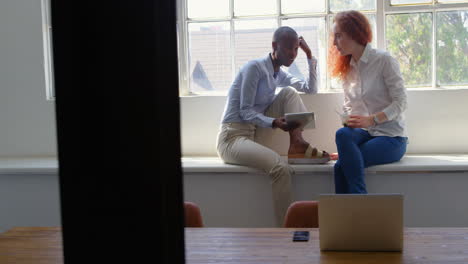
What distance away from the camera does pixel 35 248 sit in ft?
6.88

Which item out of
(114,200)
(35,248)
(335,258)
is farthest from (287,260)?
(114,200)

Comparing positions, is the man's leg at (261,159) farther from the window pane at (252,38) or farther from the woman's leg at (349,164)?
the window pane at (252,38)

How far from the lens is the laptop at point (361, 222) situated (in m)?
1.84

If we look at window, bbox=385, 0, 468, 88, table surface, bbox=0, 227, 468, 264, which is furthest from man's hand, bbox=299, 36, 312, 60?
table surface, bbox=0, 227, 468, 264

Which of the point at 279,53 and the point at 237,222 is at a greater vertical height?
the point at 279,53

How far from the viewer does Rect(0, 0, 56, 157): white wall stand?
520 centimetres

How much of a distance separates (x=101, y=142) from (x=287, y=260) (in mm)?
1253

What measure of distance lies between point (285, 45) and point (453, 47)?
1.45 m

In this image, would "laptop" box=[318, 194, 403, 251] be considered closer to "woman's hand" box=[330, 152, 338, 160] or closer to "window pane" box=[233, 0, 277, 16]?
"woman's hand" box=[330, 152, 338, 160]

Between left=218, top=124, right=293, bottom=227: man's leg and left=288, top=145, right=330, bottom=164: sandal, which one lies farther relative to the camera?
left=288, top=145, right=330, bottom=164: sandal

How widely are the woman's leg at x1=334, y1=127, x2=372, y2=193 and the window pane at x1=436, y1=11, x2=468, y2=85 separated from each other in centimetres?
116

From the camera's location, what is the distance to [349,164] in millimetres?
4047

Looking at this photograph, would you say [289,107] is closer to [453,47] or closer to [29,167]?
[453,47]

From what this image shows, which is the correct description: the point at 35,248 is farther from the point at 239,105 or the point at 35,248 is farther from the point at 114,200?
the point at 239,105
